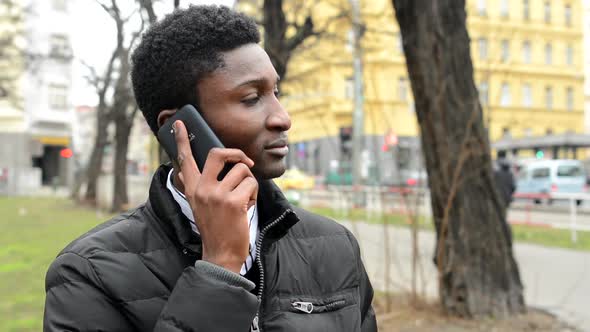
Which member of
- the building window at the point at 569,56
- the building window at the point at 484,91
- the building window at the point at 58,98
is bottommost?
the building window at the point at 484,91

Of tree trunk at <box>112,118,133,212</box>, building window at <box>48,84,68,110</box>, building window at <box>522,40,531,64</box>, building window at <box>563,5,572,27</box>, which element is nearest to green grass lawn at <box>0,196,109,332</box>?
tree trunk at <box>112,118,133,212</box>

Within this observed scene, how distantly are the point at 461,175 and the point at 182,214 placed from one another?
4752 mm

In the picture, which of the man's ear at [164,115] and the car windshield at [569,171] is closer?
the man's ear at [164,115]

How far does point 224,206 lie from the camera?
4.31ft

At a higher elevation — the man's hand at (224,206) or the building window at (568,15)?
the building window at (568,15)

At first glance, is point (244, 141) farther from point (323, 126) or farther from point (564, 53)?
point (564, 53)

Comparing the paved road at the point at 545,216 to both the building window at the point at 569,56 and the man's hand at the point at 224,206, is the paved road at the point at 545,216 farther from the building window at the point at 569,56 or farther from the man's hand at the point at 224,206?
the building window at the point at 569,56

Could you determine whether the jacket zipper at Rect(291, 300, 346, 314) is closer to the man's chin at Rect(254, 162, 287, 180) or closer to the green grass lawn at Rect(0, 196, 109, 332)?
the man's chin at Rect(254, 162, 287, 180)

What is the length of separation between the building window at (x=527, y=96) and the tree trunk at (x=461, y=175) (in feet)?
143

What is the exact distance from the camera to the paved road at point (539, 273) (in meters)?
6.96

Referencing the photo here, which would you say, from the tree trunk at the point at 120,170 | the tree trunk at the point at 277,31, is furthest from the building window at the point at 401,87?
the tree trunk at the point at 120,170

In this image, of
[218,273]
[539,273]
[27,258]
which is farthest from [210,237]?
[27,258]

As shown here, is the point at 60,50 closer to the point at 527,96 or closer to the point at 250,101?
the point at 250,101

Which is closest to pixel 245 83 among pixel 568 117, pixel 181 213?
pixel 181 213
